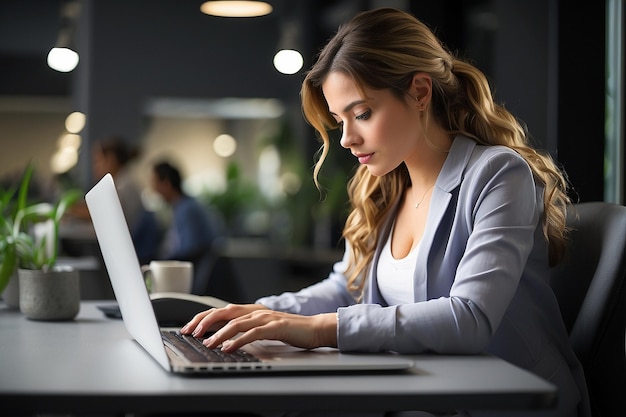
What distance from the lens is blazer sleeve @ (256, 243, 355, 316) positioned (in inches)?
77.6

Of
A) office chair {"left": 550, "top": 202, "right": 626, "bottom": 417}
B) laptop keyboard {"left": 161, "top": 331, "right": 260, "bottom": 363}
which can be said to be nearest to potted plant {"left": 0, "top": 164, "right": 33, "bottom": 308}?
laptop keyboard {"left": 161, "top": 331, "right": 260, "bottom": 363}

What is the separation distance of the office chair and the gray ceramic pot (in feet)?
3.64

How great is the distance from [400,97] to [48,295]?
0.90m

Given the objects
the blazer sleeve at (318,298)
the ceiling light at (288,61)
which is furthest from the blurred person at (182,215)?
the blazer sleeve at (318,298)

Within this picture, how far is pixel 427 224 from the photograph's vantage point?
182cm

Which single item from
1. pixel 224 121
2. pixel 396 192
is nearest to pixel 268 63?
pixel 224 121

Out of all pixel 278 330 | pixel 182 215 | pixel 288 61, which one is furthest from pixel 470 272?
pixel 288 61

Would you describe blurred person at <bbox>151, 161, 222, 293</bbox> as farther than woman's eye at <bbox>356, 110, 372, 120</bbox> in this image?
Yes

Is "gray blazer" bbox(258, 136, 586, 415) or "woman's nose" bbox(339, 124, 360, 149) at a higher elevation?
"woman's nose" bbox(339, 124, 360, 149)

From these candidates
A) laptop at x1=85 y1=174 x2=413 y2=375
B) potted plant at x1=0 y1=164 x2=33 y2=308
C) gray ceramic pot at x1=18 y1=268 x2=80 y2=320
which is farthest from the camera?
potted plant at x1=0 y1=164 x2=33 y2=308

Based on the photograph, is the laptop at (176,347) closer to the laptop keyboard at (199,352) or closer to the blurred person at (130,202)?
the laptop keyboard at (199,352)

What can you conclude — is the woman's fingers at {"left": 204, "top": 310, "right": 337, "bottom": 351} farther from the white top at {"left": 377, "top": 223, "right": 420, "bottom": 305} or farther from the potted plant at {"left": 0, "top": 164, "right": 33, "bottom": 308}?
the potted plant at {"left": 0, "top": 164, "right": 33, "bottom": 308}

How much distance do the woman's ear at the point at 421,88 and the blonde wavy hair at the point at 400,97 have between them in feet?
0.04

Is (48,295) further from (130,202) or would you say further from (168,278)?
(130,202)
